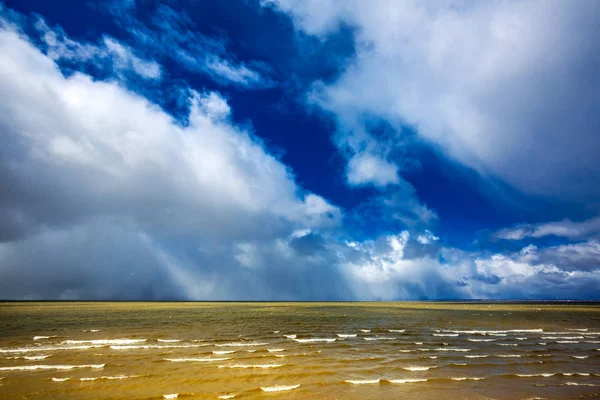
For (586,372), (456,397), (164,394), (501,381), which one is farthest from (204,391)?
(586,372)

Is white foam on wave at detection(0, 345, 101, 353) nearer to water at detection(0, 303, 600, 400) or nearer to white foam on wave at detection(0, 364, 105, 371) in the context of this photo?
water at detection(0, 303, 600, 400)

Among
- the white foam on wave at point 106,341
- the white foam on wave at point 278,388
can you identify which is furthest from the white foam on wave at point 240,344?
the white foam on wave at point 278,388

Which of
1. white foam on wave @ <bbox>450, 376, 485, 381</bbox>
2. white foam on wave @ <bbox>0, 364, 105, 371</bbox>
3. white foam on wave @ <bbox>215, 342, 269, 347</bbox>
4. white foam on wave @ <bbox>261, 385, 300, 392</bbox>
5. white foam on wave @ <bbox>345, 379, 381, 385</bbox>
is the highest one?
white foam on wave @ <bbox>0, 364, 105, 371</bbox>

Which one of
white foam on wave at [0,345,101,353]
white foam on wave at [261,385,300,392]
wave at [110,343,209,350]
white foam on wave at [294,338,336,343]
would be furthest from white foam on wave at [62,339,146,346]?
white foam on wave at [261,385,300,392]

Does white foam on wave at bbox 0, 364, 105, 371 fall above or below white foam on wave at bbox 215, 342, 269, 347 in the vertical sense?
above

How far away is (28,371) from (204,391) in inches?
412

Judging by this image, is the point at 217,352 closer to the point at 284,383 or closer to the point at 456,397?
the point at 284,383

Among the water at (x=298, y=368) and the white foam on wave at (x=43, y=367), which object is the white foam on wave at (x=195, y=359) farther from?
the white foam on wave at (x=43, y=367)

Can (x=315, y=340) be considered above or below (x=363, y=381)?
A: below

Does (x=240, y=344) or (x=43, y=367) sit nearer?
(x=43, y=367)

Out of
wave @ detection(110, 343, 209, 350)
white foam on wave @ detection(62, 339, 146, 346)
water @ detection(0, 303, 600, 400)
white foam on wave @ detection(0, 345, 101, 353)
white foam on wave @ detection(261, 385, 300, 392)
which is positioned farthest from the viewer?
white foam on wave @ detection(62, 339, 146, 346)

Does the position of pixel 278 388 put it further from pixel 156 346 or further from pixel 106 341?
pixel 106 341

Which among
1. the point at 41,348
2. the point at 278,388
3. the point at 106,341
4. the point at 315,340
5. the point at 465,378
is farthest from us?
the point at 315,340

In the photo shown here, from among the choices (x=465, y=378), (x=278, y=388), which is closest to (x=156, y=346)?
(x=278, y=388)
